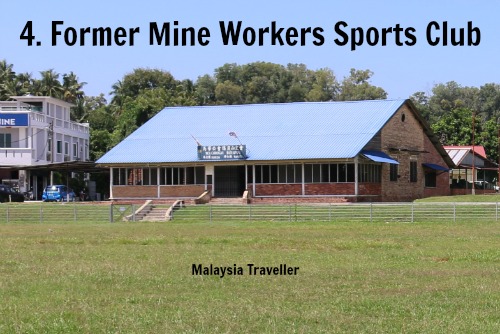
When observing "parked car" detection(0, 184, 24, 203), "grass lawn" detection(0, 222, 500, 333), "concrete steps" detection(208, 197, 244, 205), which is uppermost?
"parked car" detection(0, 184, 24, 203)

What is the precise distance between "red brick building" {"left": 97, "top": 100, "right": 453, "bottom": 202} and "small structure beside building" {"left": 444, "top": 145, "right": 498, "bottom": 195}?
10792mm

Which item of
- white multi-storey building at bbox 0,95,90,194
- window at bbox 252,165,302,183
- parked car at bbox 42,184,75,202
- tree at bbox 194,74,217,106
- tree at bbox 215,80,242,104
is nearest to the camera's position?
window at bbox 252,165,302,183

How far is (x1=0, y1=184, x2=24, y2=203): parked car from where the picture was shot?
72.4 m

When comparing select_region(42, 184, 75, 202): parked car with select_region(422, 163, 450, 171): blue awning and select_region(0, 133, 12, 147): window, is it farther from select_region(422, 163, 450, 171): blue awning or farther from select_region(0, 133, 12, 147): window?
select_region(422, 163, 450, 171): blue awning

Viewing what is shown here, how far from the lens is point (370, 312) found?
49.5 feet

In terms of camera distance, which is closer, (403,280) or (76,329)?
(76,329)

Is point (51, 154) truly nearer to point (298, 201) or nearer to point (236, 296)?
point (298, 201)

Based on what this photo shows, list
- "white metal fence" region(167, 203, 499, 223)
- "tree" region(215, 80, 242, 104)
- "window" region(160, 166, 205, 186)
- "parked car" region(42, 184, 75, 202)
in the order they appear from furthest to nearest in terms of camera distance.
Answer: "tree" region(215, 80, 242, 104) → "parked car" region(42, 184, 75, 202) → "window" region(160, 166, 205, 186) → "white metal fence" region(167, 203, 499, 223)

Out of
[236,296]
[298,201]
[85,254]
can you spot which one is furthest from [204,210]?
[236,296]

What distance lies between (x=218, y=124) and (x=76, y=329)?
2292 inches

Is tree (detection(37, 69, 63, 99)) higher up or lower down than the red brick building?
higher up

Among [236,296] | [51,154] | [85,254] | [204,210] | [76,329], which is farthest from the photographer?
[51,154]

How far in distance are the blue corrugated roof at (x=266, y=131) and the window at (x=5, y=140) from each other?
1534 cm

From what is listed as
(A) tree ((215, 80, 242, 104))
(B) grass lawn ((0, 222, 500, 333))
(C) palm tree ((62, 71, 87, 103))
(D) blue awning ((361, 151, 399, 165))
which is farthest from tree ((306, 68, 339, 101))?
(B) grass lawn ((0, 222, 500, 333))
